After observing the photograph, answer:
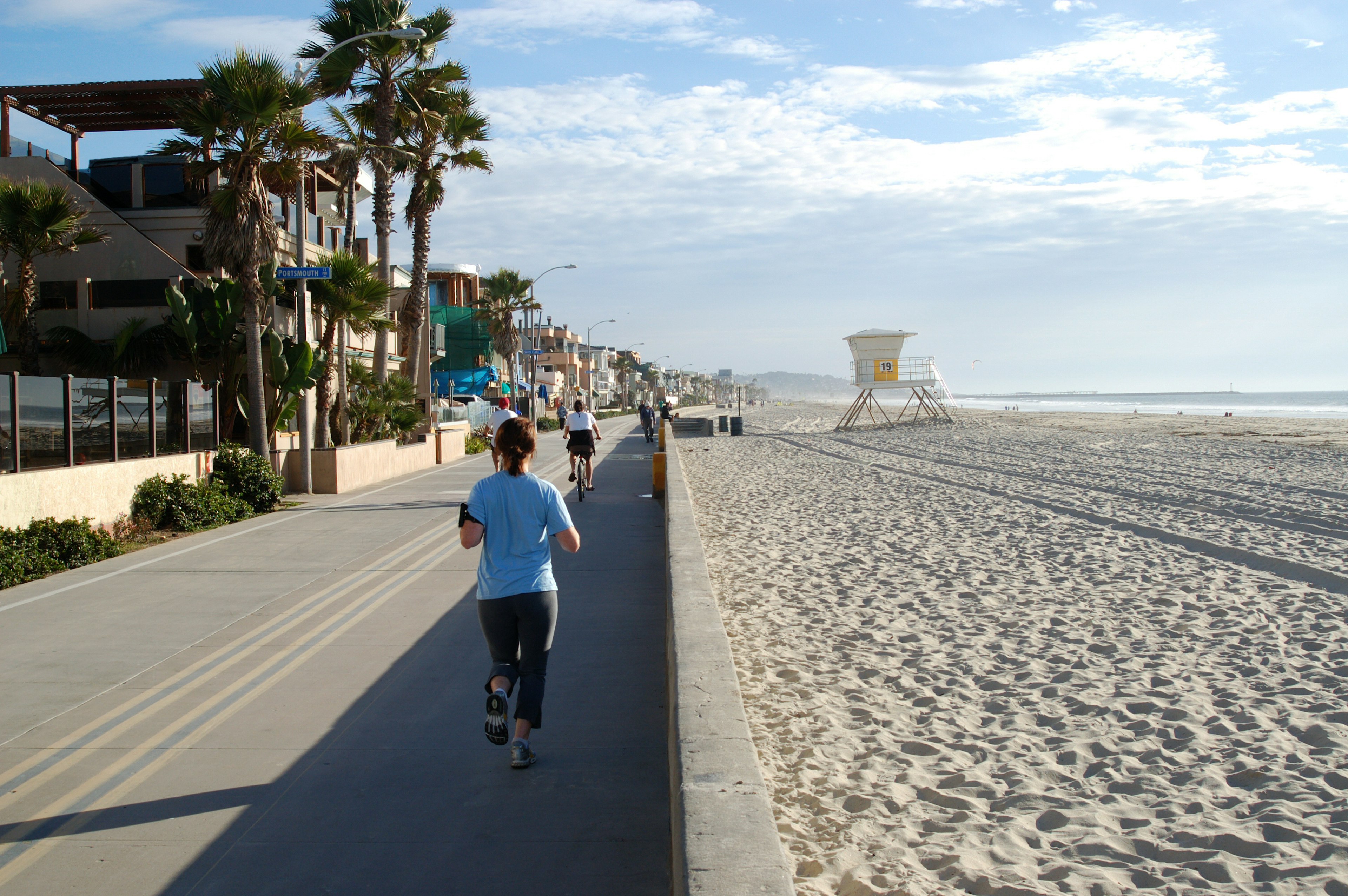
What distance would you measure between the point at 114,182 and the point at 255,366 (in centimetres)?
1063

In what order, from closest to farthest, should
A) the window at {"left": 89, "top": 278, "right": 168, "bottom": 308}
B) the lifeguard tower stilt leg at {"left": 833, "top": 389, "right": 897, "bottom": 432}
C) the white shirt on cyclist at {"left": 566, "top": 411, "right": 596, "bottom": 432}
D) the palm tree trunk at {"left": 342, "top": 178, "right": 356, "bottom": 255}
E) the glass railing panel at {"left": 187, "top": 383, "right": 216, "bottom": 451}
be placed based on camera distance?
the glass railing panel at {"left": 187, "top": 383, "right": 216, "bottom": 451} → the white shirt on cyclist at {"left": 566, "top": 411, "right": 596, "bottom": 432} → the window at {"left": 89, "top": 278, "right": 168, "bottom": 308} → the palm tree trunk at {"left": 342, "top": 178, "right": 356, "bottom": 255} → the lifeguard tower stilt leg at {"left": 833, "top": 389, "right": 897, "bottom": 432}

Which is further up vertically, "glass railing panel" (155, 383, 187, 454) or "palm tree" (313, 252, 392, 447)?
"palm tree" (313, 252, 392, 447)

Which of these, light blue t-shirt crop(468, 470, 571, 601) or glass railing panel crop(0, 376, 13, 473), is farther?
glass railing panel crop(0, 376, 13, 473)

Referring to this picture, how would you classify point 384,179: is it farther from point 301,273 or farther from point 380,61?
point 301,273

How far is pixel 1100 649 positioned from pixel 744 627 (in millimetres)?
2387

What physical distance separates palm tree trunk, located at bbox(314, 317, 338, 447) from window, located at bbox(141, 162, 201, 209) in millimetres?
5674

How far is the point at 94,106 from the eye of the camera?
2331 centimetres

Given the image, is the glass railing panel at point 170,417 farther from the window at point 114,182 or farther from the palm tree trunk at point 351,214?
the window at point 114,182

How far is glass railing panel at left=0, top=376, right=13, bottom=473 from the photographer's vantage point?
36.2 ft

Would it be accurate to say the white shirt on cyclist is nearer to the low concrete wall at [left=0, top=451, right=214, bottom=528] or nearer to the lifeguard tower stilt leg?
the low concrete wall at [left=0, top=451, right=214, bottom=528]

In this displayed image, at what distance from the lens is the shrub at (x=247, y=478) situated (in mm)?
15539

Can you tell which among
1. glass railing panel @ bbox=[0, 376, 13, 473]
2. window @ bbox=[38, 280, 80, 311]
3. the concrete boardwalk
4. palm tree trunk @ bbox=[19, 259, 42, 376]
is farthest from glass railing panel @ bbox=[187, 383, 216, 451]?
window @ bbox=[38, 280, 80, 311]

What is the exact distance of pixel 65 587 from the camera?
9430mm

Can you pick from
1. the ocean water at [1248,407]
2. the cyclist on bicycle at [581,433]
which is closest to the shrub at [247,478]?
the cyclist on bicycle at [581,433]
